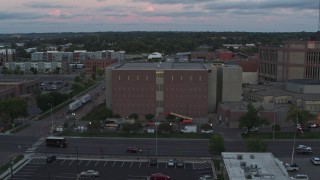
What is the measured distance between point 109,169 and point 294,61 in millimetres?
36361

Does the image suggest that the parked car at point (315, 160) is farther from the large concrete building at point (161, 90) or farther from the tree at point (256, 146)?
the large concrete building at point (161, 90)

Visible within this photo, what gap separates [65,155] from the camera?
2802 centimetres

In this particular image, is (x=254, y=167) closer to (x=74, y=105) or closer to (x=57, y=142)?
(x=57, y=142)

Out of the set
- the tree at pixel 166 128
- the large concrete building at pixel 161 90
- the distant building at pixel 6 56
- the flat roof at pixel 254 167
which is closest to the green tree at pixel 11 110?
the large concrete building at pixel 161 90

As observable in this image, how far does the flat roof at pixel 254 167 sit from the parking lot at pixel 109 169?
294 cm

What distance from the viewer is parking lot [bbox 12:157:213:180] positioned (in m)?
23.7

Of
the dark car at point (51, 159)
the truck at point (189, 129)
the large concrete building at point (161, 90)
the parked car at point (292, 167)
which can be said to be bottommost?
the dark car at point (51, 159)

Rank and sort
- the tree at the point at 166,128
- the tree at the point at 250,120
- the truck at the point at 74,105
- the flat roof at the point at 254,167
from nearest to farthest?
the flat roof at the point at 254,167 < the tree at the point at 250,120 < the tree at the point at 166,128 < the truck at the point at 74,105

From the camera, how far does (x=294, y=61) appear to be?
54719 mm

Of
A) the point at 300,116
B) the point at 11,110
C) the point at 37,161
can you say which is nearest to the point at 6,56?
the point at 11,110

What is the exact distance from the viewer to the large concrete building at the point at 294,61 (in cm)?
5311

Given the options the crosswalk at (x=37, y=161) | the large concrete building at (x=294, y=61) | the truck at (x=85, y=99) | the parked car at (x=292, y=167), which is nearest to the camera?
the parked car at (x=292, y=167)

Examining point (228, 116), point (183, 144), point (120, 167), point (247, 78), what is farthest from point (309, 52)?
point (120, 167)

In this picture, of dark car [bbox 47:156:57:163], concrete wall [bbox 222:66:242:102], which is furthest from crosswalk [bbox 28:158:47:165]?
concrete wall [bbox 222:66:242:102]
